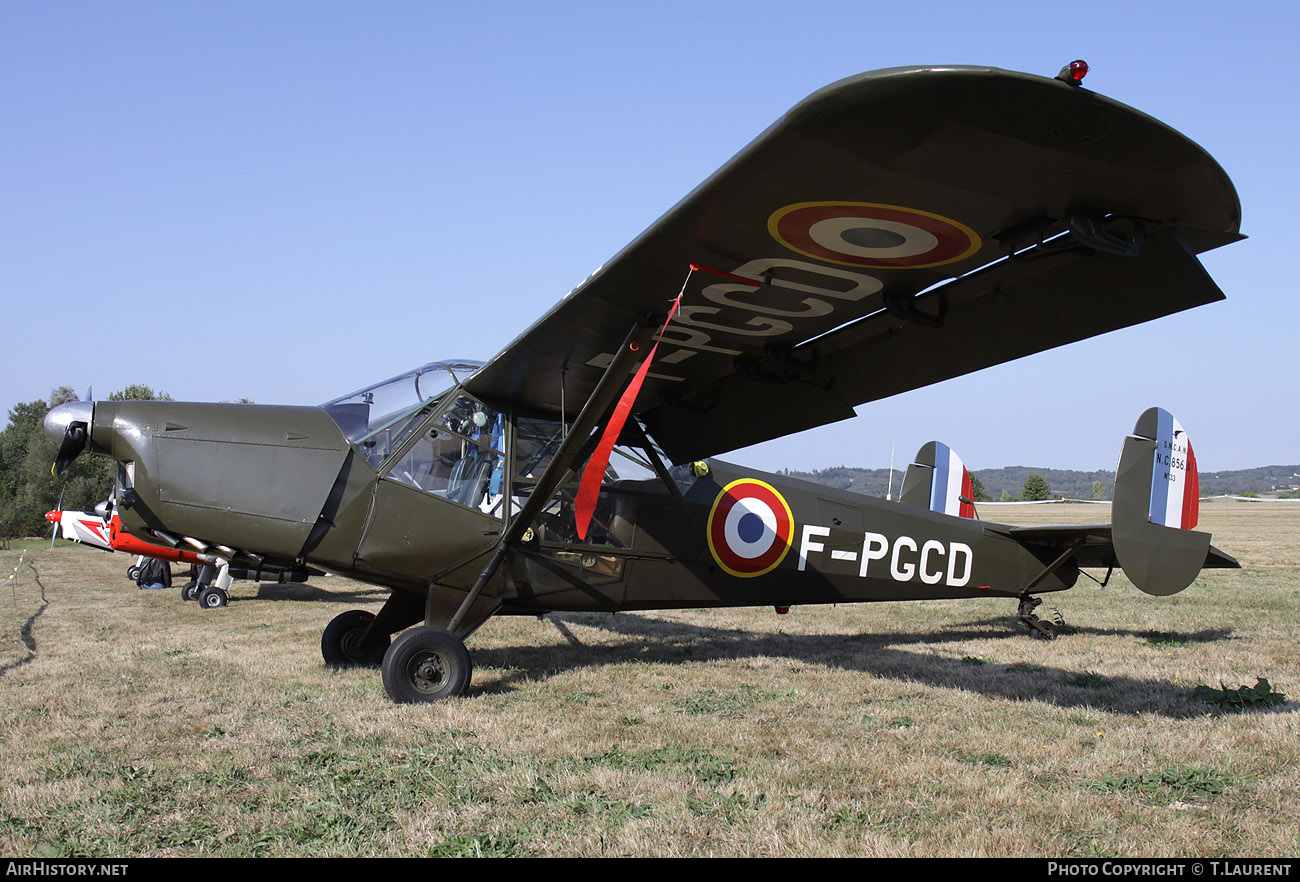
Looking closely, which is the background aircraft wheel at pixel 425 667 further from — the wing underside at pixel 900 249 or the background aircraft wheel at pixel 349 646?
the wing underside at pixel 900 249

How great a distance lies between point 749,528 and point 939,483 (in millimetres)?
4482

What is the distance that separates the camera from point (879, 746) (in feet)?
14.7

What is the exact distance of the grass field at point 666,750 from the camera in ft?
10.6

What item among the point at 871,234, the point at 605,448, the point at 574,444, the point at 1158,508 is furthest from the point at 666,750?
the point at 1158,508

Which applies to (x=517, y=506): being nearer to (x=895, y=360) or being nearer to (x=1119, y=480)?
(x=895, y=360)

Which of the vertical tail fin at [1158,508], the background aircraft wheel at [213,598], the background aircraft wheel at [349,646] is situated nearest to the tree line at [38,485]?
the background aircraft wheel at [213,598]

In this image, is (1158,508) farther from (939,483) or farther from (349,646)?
(349,646)

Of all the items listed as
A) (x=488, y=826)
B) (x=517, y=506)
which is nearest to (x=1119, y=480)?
(x=517, y=506)

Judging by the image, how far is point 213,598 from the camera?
41.7 ft

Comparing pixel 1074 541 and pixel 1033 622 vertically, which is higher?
pixel 1074 541

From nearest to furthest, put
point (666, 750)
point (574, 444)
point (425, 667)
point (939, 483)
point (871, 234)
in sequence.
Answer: point (871, 234) → point (666, 750) → point (574, 444) → point (425, 667) → point (939, 483)

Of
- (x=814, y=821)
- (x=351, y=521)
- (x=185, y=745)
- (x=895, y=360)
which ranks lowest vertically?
(x=185, y=745)

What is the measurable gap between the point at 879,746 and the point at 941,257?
100 inches

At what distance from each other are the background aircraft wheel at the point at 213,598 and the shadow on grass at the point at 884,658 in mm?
5948
